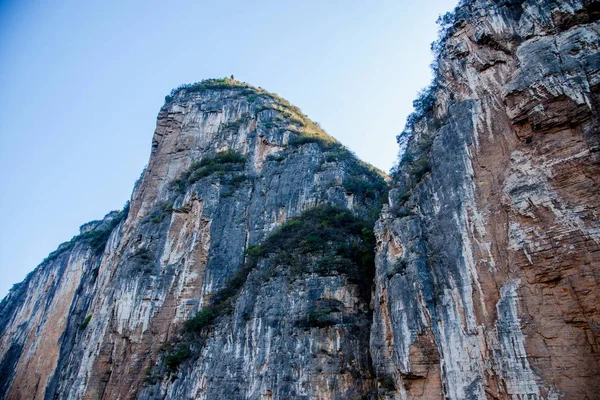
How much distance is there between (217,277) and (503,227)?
20.6 m

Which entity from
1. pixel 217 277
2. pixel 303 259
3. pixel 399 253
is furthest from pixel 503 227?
pixel 217 277

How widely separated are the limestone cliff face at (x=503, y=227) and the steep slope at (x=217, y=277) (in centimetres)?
419

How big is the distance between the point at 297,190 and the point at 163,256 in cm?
1203

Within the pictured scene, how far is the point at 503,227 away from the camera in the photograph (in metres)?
14.3

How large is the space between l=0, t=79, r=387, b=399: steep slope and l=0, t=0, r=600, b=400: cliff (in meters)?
0.14

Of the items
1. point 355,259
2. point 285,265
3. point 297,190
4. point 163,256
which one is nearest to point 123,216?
point 163,256

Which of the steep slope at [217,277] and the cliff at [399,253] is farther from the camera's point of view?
the steep slope at [217,277]

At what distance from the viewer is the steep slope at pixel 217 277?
20.8 m

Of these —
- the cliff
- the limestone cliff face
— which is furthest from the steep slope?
the limestone cliff face

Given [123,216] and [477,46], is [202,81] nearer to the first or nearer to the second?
[123,216]

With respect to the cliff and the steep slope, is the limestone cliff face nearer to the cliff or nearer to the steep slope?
the cliff

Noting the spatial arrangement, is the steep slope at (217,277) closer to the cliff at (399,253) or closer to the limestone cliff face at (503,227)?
the cliff at (399,253)

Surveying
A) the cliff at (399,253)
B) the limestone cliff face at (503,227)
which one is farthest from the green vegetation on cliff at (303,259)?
the limestone cliff face at (503,227)

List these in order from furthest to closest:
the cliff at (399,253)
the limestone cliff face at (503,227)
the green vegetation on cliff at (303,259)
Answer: the green vegetation on cliff at (303,259), the cliff at (399,253), the limestone cliff face at (503,227)
